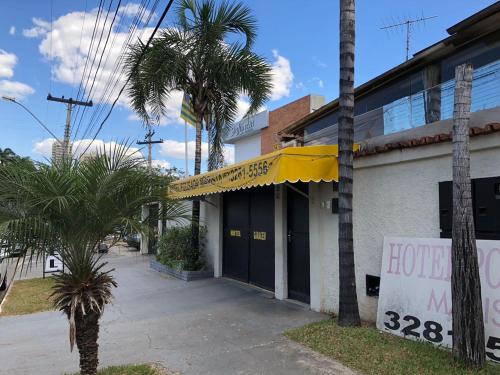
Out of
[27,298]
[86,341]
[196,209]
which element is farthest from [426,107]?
[27,298]

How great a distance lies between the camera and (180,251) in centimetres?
1226

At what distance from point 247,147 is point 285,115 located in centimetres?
458

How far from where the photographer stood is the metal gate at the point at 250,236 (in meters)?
9.43

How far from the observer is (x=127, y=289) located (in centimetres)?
1048

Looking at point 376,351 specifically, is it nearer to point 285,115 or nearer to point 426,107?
point 426,107

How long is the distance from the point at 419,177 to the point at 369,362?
249 cm

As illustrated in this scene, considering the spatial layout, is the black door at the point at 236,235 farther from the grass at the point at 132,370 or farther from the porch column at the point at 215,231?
the grass at the point at 132,370

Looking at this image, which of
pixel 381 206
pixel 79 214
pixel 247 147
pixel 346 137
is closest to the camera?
pixel 79 214

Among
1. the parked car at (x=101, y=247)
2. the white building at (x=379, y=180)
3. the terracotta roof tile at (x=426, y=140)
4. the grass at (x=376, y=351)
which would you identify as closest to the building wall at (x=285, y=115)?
the white building at (x=379, y=180)

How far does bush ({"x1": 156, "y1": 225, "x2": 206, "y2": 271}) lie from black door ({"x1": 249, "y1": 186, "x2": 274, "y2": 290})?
7.52 feet

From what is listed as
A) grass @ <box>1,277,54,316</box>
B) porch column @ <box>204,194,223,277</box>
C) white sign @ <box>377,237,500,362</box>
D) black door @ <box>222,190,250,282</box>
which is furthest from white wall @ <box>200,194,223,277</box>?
white sign @ <box>377,237,500,362</box>

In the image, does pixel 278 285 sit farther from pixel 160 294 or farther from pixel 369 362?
pixel 369 362

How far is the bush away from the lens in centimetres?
1177

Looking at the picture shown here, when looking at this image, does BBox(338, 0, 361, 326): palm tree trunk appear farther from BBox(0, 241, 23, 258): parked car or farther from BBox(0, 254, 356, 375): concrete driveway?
BBox(0, 241, 23, 258): parked car
